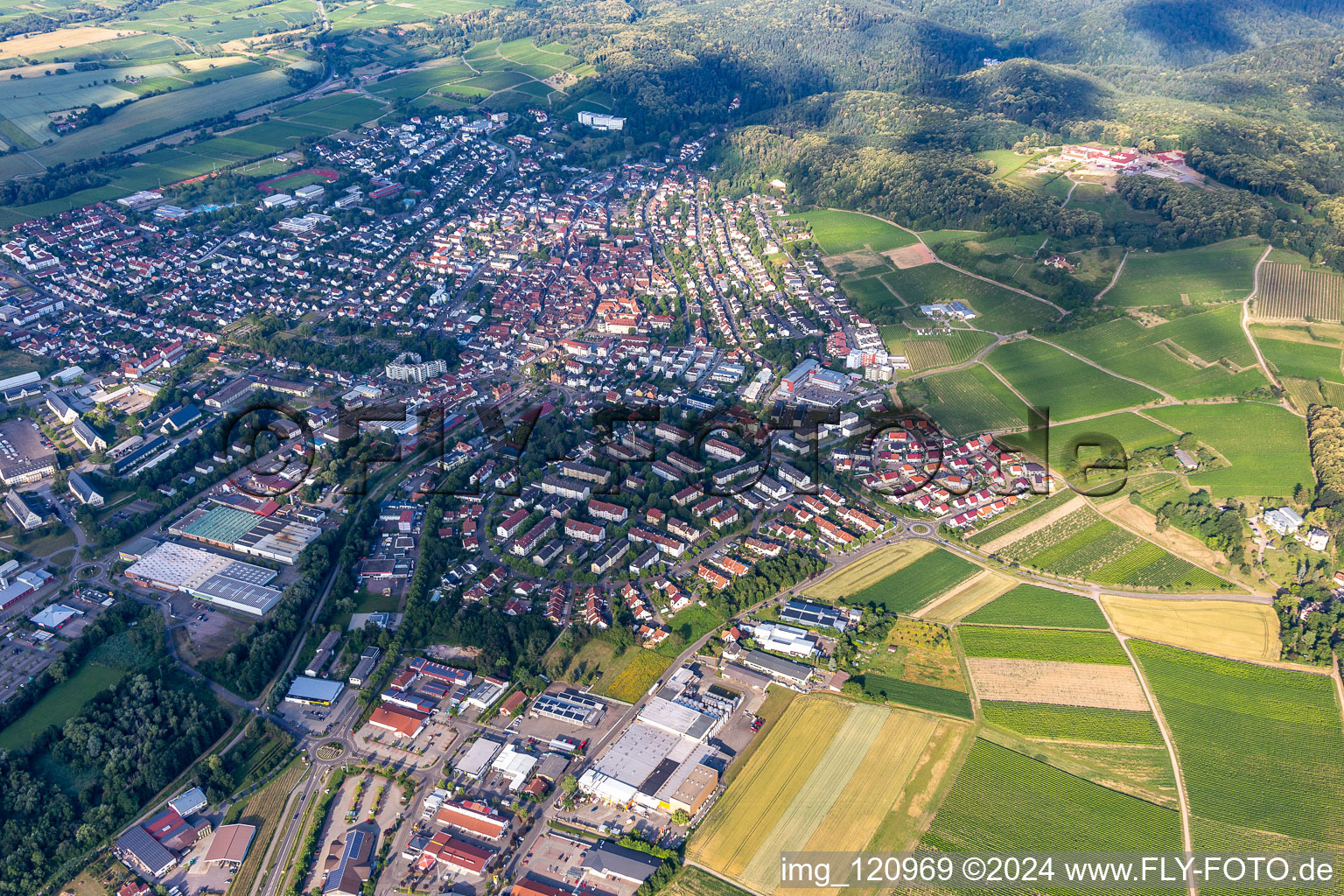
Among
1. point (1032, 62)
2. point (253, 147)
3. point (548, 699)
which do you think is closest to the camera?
point (548, 699)

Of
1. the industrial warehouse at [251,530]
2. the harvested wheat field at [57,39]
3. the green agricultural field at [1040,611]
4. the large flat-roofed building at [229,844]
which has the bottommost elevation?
the green agricultural field at [1040,611]

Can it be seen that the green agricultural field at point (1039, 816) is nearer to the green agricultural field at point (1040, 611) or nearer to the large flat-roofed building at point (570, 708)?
the green agricultural field at point (1040, 611)

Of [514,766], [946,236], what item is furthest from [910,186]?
[514,766]

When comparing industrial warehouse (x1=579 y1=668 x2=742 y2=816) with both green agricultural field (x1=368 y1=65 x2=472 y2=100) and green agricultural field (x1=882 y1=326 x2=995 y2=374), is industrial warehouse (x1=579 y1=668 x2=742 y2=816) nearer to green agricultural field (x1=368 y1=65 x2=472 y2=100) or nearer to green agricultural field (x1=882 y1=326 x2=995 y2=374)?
green agricultural field (x1=882 y1=326 x2=995 y2=374)

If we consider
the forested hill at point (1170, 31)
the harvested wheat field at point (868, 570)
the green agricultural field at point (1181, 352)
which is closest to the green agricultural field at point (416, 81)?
the green agricultural field at point (1181, 352)

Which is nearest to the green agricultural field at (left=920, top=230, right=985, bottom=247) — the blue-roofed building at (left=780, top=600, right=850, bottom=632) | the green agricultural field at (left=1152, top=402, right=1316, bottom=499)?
the green agricultural field at (left=1152, top=402, right=1316, bottom=499)

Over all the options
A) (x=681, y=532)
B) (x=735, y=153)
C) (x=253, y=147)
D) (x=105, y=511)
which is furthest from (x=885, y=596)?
(x=253, y=147)

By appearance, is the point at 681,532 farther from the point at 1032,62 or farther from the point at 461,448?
the point at 1032,62
